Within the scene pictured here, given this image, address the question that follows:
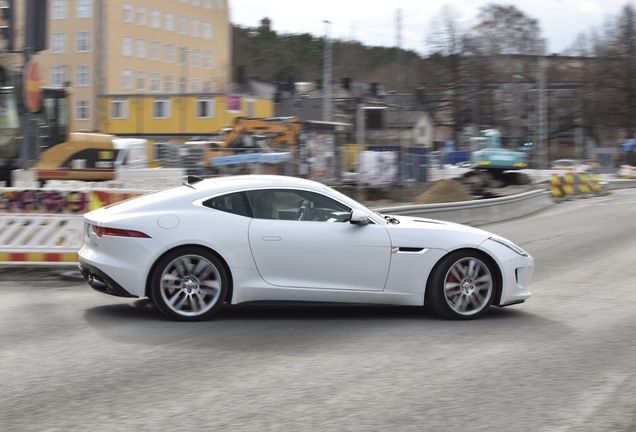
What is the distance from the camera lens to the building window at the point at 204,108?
219ft

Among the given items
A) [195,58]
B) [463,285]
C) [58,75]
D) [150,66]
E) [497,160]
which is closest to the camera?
[463,285]

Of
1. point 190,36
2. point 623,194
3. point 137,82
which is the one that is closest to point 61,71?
point 137,82

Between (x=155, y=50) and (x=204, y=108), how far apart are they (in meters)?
28.2

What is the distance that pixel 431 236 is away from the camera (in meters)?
8.34

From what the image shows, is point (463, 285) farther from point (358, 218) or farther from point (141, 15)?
point (141, 15)

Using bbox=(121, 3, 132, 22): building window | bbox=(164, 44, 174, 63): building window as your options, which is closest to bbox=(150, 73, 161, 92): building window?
bbox=(164, 44, 174, 63): building window

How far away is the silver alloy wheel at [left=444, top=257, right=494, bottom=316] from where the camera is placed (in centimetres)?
838

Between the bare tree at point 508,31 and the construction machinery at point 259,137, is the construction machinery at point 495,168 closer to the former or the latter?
the construction machinery at point 259,137

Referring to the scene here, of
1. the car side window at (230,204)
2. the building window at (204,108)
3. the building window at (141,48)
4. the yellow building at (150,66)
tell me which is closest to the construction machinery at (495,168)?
Answer: the car side window at (230,204)

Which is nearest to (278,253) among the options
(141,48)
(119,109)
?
(119,109)

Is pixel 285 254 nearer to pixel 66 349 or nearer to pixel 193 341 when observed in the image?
pixel 193 341

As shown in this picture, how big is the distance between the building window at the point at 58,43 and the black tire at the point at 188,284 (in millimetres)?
82718

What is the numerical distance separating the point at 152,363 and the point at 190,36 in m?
93.9

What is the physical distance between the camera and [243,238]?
8062mm
